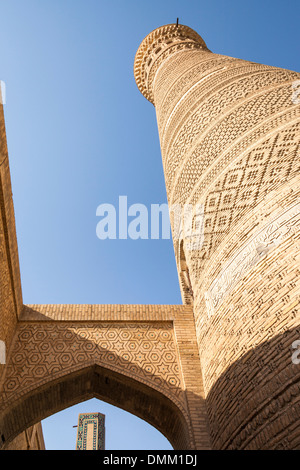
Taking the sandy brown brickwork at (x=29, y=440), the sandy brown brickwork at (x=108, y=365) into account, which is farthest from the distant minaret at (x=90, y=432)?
the sandy brown brickwork at (x=108, y=365)

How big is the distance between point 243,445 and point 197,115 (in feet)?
8.72

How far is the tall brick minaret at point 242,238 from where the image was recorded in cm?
194

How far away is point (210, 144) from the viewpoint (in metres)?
3.24

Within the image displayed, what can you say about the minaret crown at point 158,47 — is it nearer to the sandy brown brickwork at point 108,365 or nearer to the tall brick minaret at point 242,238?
the tall brick minaret at point 242,238

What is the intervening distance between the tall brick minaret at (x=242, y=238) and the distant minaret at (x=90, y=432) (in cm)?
764

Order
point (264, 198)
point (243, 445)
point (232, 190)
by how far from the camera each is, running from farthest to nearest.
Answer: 1. point (232, 190)
2. point (264, 198)
3. point (243, 445)

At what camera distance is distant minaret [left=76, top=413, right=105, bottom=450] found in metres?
9.91

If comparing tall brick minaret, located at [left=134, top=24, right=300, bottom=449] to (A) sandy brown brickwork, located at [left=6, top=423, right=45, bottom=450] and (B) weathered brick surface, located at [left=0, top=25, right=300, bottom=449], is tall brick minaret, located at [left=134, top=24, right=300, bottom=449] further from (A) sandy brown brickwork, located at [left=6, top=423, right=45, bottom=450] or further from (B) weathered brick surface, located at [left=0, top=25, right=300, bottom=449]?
(A) sandy brown brickwork, located at [left=6, top=423, right=45, bottom=450]

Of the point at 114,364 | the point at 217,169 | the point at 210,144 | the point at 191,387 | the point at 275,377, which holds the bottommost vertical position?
the point at 275,377

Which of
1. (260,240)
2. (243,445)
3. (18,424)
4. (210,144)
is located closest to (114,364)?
(18,424)

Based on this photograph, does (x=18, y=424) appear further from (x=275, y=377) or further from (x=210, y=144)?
(x=210, y=144)

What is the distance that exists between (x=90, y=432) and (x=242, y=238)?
9343 mm

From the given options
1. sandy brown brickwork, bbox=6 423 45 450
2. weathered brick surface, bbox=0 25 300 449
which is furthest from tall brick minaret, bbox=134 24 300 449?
sandy brown brickwork, bbox=6 423 45 450

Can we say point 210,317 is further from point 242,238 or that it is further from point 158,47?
point 158,47
